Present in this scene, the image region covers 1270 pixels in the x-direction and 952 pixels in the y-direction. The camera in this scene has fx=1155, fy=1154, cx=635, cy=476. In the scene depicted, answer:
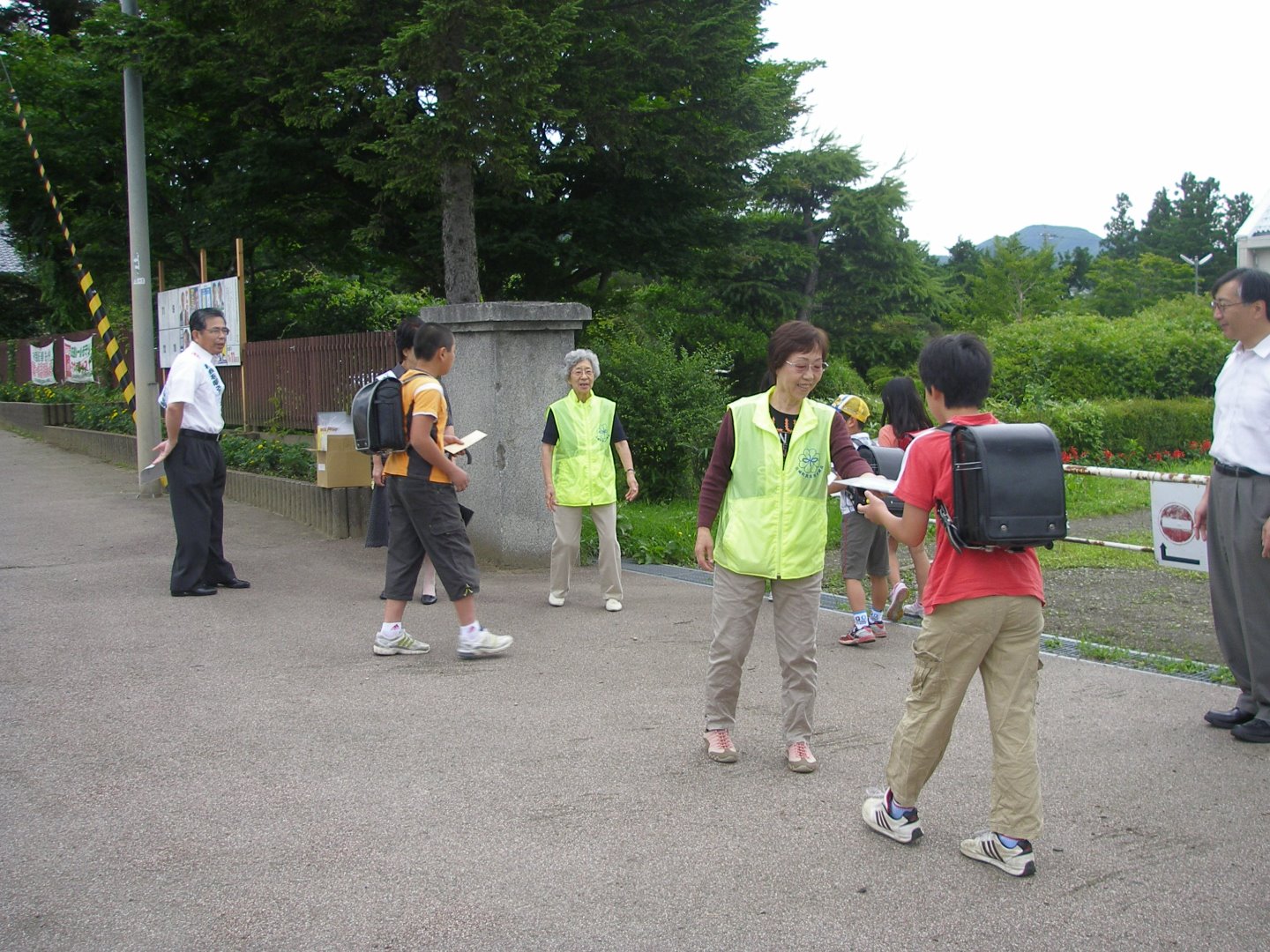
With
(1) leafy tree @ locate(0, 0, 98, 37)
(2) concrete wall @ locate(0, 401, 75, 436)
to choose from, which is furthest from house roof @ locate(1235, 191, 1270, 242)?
(1) leafy tree @ locate(0, 0, 98, 37)

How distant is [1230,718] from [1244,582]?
62 cm

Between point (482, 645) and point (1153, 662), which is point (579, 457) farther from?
point (1153, 662)

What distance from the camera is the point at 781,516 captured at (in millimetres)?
4578

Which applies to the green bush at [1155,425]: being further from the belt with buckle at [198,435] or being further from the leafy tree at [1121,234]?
the leafy tree at [1121,234]

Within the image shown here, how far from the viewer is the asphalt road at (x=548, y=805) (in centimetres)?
340

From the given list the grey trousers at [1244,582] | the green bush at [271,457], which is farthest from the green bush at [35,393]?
the grey trousers at [1244,582]

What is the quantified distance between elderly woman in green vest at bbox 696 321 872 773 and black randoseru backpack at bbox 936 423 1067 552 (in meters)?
0.93

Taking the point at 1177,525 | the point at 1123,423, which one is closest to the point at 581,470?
the point at 1177,525

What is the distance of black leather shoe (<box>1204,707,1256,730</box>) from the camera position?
16.8ft

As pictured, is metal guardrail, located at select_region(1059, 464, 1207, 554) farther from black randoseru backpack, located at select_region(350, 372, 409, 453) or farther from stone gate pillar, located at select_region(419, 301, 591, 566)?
stone gate pillar, located at select_region(419, 301, 591, 566)

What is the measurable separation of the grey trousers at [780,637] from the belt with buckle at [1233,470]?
76.8 inches

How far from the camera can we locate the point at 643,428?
497 inches

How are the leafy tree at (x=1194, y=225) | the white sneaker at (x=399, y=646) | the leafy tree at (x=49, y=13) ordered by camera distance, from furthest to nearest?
1. the leafy tree at (x=1194, y=225)
2. the leafy tree at (x=49, y=13)
3. the white sneaker at (x=399, y=646)

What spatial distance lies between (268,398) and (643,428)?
172 inches
